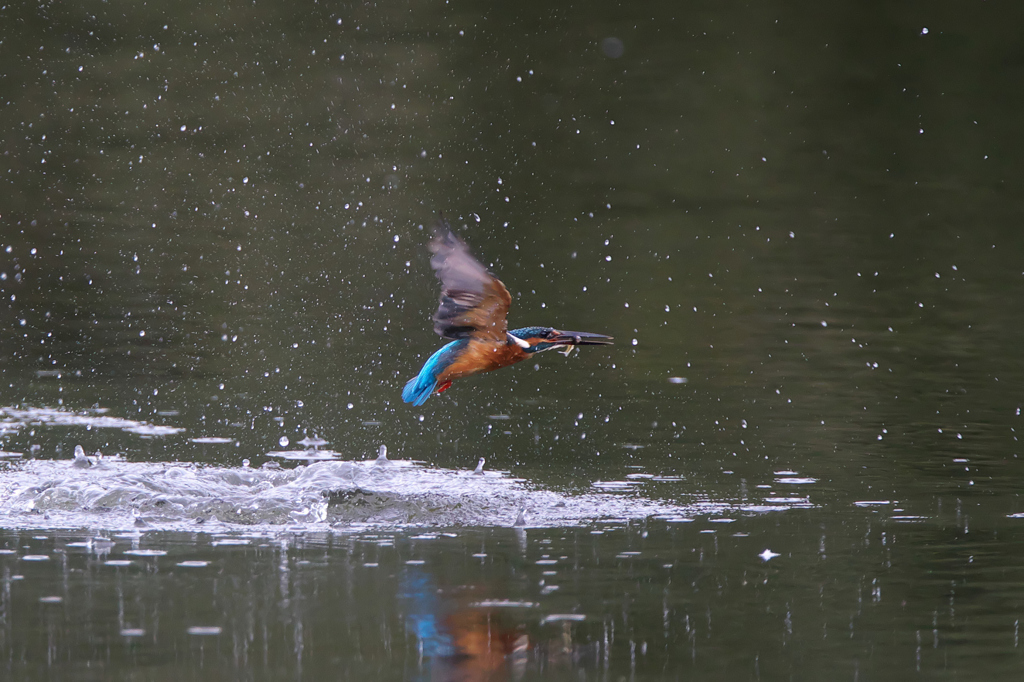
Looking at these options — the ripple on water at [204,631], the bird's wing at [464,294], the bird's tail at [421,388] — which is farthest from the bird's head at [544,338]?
the ripple on water at [204,631]

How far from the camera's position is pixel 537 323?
7531mm

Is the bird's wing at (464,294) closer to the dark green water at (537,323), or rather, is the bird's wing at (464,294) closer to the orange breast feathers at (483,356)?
the orange breast feathers at (483,356)

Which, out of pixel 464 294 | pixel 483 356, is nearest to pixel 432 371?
pixel 483 356

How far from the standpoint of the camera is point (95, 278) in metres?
8.54

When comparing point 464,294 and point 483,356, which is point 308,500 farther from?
point 464,294

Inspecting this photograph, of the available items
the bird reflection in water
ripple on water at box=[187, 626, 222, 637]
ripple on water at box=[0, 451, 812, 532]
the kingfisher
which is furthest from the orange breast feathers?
ripple on water at box=[187, 626, 222, 637]

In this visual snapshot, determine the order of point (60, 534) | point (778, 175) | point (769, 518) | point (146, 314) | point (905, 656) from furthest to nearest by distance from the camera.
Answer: point (778, 175), point (146, 314), point (769, 518), point (60, 534), point (905, 656)

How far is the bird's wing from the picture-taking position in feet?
13.8

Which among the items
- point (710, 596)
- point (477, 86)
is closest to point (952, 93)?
point (477, 86)

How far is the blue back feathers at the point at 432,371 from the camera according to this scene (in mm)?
4496

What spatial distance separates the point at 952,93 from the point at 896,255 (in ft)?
16.6

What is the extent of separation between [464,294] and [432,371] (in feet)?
1.27

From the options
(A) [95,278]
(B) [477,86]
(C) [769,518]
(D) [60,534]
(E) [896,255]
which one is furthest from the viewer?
(B) [477,86]

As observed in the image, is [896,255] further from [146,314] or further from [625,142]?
[146,314]
